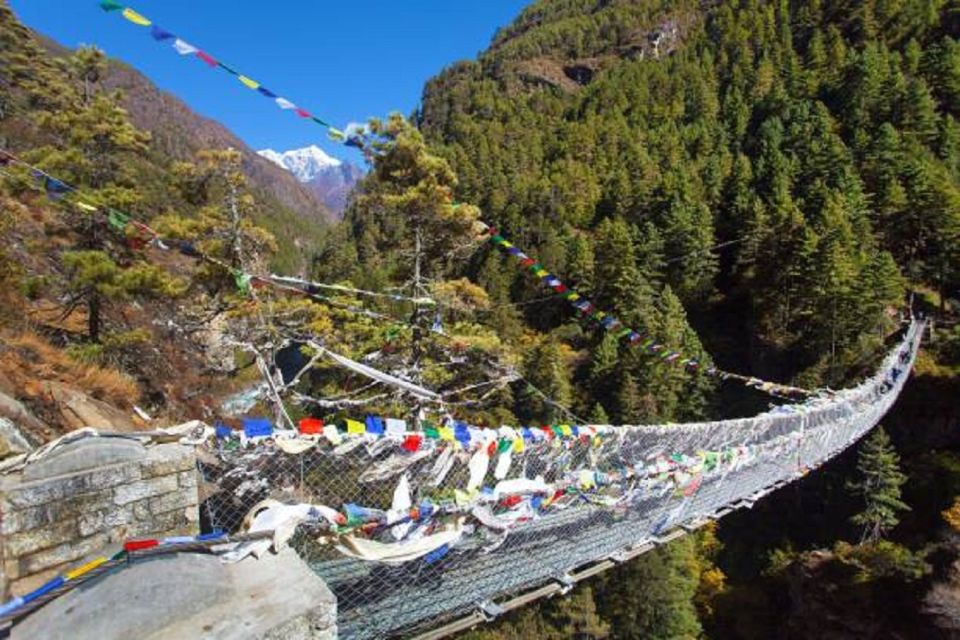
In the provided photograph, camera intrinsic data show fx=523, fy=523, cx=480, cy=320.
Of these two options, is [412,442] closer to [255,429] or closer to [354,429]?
[354,429]

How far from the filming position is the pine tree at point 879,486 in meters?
17.9

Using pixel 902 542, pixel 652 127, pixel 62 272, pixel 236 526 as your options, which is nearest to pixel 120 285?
pixel 62 272

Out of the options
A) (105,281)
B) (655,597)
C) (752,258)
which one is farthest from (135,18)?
(752,258)

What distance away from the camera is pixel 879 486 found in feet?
59.7

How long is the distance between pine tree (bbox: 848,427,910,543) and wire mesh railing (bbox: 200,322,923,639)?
17002 mm

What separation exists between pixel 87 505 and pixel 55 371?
4.65 m

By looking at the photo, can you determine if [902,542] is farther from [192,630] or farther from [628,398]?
[192,630]

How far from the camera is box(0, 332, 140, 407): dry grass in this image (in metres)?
5.55

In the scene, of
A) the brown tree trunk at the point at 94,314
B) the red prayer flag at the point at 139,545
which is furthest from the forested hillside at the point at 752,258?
the red prayer flag at the point at 139,545

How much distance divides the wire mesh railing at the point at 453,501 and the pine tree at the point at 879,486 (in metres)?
17.0

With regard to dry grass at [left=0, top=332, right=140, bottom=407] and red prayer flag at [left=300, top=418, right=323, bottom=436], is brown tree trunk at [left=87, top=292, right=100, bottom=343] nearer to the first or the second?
dry grass at [left=0, top=332, right=140, bottom=407]

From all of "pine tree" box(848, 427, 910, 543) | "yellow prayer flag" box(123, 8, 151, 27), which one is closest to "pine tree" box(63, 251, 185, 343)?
"yellow prayer flag" box(123, 8, 151, 27)

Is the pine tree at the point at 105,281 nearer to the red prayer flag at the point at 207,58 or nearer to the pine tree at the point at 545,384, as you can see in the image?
the red prayer flag at the point at 207,58

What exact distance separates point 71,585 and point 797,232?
3092cm
